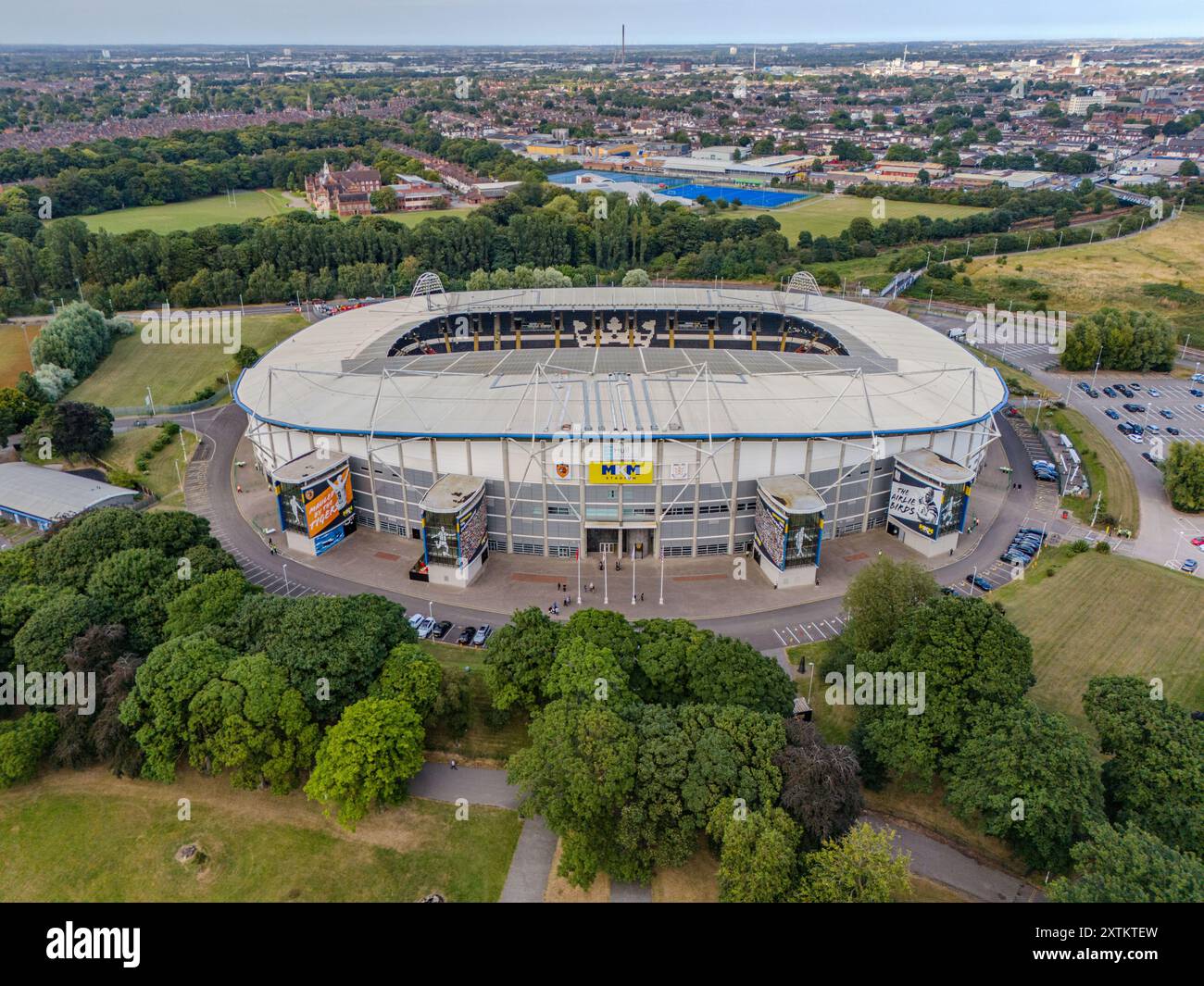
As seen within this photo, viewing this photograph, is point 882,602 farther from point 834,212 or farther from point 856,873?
point 834,212

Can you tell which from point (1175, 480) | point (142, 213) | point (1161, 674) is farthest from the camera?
point (142, 213)

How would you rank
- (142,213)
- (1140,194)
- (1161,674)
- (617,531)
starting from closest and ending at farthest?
(1161,674) < (617,531) < (142,213) < (1140,194)

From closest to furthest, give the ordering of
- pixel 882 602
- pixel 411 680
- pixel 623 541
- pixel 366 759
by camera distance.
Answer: pixel 366 759, pixel 411 680, pixel 882 602, pixel 623 541

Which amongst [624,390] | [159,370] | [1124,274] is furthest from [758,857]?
[1124,274]

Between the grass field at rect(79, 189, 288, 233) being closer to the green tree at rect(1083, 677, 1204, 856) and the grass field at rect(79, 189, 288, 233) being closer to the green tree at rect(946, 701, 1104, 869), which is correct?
the green tree at rect(946, 701, 1104, 869)

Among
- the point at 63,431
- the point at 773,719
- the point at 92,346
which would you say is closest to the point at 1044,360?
the point at 773,719

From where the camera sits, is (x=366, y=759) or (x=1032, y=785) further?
(x=366, y=759)

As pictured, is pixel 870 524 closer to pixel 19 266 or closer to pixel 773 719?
pixel 773 719
